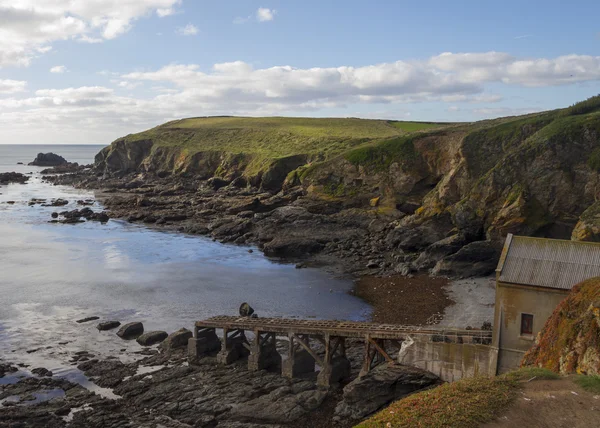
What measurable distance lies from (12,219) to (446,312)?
71.3m

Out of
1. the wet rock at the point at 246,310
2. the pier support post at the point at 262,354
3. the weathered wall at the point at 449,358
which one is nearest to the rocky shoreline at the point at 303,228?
the wet rock at the point at 246,310

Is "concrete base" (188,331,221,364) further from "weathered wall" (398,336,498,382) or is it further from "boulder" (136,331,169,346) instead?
"weathered wall" (398,336,498,382)

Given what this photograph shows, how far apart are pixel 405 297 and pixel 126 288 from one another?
80.5ft

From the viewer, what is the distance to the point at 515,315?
25.7 m

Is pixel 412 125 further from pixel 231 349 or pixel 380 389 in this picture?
pixel 380 389

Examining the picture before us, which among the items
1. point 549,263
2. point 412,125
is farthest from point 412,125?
point 549,263

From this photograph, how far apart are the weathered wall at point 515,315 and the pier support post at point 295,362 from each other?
10520mm

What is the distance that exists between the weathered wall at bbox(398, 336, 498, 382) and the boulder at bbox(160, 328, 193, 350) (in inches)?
589

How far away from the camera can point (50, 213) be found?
91.8 m

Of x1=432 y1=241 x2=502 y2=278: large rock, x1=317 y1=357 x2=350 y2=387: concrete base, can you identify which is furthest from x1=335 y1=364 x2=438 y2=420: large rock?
x1=432 y1=241 x2=502 y2=278: large rock

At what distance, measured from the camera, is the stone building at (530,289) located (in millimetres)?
25203

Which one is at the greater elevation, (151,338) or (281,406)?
(281,406)

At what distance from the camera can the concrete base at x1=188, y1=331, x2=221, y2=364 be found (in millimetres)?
34106

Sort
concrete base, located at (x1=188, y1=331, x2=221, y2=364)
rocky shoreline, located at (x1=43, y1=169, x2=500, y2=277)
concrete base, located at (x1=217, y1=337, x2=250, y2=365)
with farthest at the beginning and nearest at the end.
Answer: rocky shoreline, located at (x1=43, y1=169, x2=500, y2=277)
concrete base, located at (x1=188, y1=331, x2=221, y2=364)
concrete base, located at (x1=217, y1=337, x2=250, y2=365)
